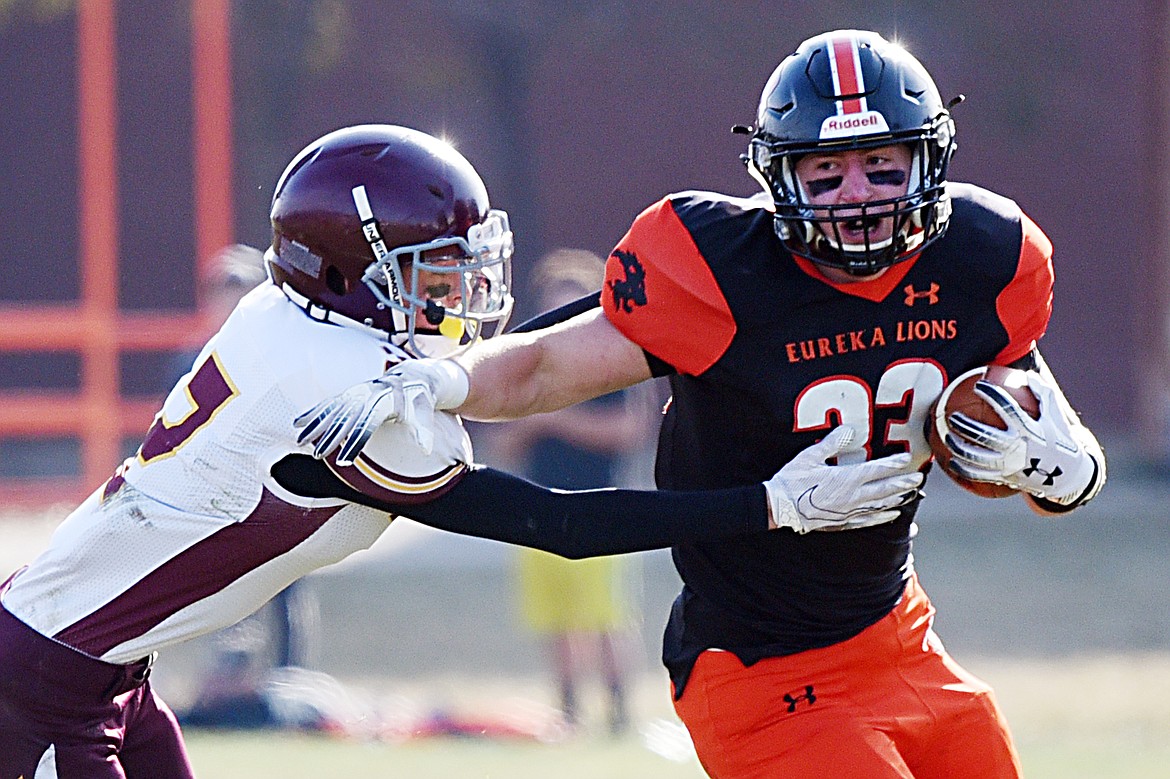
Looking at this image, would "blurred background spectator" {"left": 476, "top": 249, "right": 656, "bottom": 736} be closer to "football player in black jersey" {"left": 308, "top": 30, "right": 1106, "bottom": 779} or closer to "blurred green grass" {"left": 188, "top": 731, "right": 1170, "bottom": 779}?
"blurred green grass" {"left": 188, "top": 731, "right": 1170, "bottom": 779}

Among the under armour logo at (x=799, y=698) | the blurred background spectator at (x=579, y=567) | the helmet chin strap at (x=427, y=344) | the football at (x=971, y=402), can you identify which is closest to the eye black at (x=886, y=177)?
the football at (x=971, y=402)

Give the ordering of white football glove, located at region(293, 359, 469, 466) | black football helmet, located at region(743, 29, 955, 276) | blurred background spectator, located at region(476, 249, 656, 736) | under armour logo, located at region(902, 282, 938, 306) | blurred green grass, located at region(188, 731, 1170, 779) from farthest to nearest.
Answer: blurred background spectator, located at region(476, 249, 656, 736), blurred green grass, located at region(188, 731, 1170, 779), under armour logo, located at region(902, 282, 938, 306), black football helmet, located at region(743, 29, 955, 276), white football glove, located at region(293, 359, 469, 466)

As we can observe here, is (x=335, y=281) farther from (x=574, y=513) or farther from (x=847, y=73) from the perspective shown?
(x=847, y=73)

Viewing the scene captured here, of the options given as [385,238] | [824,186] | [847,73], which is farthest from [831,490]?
[385,238]

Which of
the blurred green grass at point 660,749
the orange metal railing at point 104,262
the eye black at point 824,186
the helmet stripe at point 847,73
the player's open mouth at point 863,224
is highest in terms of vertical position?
the helmet stripe at point 847,73

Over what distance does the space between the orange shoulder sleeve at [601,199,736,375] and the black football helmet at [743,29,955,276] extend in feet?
0.58

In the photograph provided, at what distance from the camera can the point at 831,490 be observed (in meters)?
3.05

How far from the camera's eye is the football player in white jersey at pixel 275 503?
3.02m

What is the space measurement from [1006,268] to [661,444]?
0.74 m

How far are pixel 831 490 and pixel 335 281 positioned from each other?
94 cm

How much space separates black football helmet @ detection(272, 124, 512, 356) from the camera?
10.3 ft

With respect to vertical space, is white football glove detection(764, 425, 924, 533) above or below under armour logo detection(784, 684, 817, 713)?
above

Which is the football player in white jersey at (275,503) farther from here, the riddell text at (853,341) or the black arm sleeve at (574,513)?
the riddell text at (853,341)

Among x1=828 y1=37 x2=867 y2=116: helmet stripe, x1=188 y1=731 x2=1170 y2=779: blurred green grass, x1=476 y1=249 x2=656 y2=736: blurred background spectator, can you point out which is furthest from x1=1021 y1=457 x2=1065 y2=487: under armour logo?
x1=476 y1=249 x2=656 y2=736: blurred background spectator
